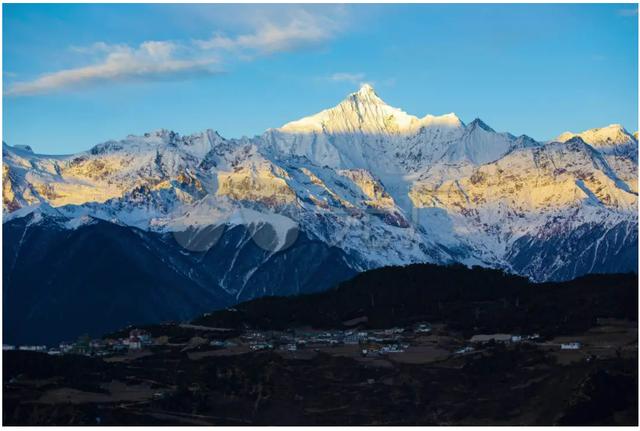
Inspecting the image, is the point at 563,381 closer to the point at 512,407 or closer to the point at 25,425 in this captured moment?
the point at 512,407

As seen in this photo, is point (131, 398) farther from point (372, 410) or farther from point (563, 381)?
point (563, 381)

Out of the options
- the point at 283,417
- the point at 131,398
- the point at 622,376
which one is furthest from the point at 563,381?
the point at 131,398

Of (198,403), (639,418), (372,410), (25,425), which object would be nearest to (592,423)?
(639,418)

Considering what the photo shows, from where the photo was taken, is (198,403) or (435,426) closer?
(435,426)

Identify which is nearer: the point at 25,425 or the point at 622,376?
the point at 25,425

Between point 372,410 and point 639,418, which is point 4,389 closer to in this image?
point 372,410

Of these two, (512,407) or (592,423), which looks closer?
(592,423)

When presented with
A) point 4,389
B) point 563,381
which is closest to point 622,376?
point 563,381
